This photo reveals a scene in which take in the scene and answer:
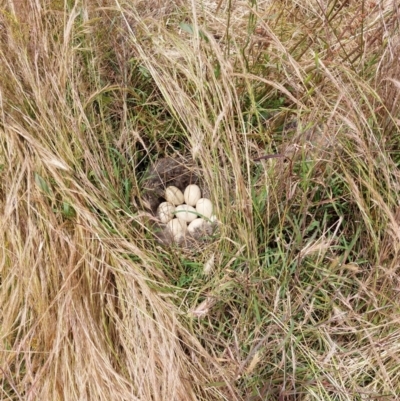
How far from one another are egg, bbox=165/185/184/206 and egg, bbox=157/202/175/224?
0.02m

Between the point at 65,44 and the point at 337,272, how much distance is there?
872mm

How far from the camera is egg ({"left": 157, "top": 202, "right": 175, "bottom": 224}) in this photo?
167cm

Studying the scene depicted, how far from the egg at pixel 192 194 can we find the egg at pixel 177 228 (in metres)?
0.09

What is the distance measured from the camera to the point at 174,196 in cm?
172

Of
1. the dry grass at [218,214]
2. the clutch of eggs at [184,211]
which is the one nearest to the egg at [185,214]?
the clutch of eggs at [184,211]

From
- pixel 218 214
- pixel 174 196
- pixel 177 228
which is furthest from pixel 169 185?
pixel 218 214

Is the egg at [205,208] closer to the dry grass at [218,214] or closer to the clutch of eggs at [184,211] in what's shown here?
the clutch of eggs at [184,211]

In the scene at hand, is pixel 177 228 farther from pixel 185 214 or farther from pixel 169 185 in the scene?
pixel 169 185

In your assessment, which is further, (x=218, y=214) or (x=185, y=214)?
(x=185, y=214)

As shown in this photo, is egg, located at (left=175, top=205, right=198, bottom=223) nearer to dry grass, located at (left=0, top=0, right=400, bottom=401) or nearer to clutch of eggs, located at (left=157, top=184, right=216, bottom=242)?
clutch of eggs, located at (left=157, top=184, right=216, bottom=242)

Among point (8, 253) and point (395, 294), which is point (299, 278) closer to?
point (395, 294)

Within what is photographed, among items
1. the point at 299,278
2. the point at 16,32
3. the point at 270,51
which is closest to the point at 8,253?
the point at 16,32

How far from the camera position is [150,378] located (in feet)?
4.54

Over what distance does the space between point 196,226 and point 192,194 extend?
10cm
